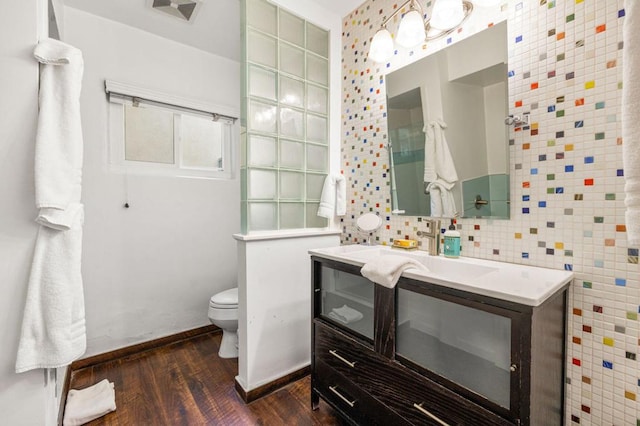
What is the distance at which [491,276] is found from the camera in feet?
3.28

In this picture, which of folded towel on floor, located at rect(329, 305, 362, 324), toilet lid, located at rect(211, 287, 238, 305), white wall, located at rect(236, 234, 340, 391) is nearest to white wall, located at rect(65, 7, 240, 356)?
toilet lid, located at rect(211, 287, 238, 305)

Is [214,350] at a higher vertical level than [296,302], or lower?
lower

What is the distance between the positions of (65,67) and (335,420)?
1.96m

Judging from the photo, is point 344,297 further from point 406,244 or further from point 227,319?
point 227,319

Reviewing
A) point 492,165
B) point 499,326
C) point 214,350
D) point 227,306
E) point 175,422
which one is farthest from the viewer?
point 214,350

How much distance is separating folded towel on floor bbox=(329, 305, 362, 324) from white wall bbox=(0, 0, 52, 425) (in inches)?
48.0

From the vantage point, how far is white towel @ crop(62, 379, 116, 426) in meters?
1.46

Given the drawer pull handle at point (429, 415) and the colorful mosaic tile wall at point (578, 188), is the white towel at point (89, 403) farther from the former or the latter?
the colorful mosaic tile wall at point (578, 188)

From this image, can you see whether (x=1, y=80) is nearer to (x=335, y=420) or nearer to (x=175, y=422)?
(x=175, y=422)

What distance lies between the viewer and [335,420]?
1.46 m

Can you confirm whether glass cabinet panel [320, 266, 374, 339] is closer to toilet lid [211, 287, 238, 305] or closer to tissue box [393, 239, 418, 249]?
tissue box [393, 239, 418, 249]

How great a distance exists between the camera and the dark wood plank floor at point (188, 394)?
4.85 ft

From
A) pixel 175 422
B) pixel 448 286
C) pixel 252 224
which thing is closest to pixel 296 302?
pixel 252 224

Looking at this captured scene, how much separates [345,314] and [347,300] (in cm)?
7
